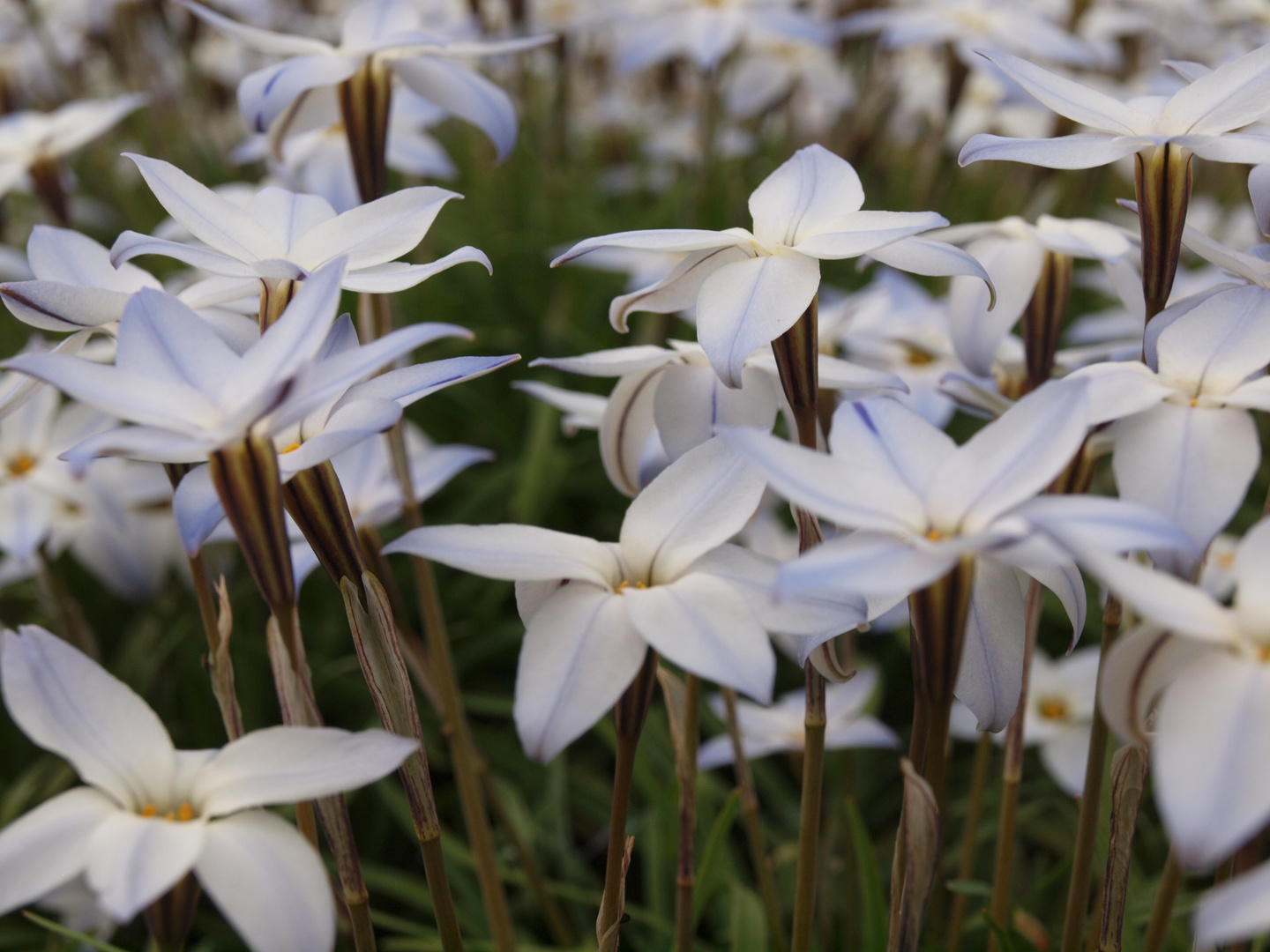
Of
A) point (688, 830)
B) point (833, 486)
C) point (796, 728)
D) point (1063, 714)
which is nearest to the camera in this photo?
point (833, 486)

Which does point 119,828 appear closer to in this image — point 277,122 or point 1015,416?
Answer: point 1015,416

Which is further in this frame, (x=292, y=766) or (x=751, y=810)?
(x=751, y=810)

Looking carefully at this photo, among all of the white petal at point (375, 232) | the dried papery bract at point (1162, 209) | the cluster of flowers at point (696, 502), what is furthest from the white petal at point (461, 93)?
the dried papery bract at point (1162, 209)

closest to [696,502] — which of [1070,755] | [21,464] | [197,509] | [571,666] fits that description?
[571,666]

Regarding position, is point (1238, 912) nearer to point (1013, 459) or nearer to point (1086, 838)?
point (1013, 459)

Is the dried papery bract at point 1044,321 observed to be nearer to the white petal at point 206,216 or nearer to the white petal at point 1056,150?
the white petal at point 1056,150

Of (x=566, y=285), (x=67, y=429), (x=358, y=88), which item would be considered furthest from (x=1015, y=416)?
(x=566, y=285)

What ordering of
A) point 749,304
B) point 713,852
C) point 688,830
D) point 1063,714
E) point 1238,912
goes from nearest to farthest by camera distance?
point 1238,912, point 749,304, point 688,830, point 713,852, point 1063,714

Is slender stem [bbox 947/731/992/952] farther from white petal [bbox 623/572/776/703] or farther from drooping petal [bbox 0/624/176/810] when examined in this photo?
drooping petal [bbox 0/624/176/810]
